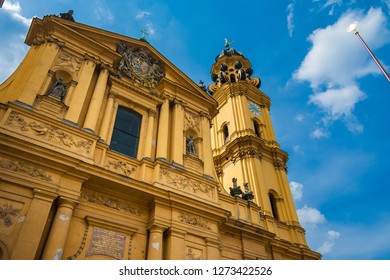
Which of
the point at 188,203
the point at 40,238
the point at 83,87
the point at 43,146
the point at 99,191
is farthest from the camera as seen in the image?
the point at 83,87

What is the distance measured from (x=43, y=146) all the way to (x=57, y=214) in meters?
1.73

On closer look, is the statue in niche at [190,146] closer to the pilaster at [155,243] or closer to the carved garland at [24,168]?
the pilaster at [155,243]

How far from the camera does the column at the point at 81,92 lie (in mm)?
9406

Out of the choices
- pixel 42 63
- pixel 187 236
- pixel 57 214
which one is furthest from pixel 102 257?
pixel 42 63

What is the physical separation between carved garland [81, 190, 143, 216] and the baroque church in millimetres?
28

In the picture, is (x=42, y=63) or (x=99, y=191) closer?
(x=99, y=191)

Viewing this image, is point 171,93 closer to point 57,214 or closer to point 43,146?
point 43,146

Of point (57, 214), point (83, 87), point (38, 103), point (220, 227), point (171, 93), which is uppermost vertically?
point (171, 93)

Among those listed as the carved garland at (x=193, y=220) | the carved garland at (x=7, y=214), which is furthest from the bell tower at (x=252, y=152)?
the carved garland at (x=7, y=214)

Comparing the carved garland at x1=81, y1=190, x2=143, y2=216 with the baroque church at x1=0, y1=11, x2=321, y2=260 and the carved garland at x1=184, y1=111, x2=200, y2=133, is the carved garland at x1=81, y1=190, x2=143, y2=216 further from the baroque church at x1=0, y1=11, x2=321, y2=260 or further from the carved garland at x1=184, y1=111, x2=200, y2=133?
the carved garland at x1=184, y1=111, x2=200, y2=133

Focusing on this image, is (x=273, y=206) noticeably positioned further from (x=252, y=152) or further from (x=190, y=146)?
(x=190, y=146)

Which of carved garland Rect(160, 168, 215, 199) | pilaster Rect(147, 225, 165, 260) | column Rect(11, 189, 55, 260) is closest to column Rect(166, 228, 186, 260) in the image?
pilaster Rect(147, 225, 165, 260)

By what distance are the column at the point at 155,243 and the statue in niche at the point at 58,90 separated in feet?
15.7

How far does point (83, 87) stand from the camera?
1037cm
